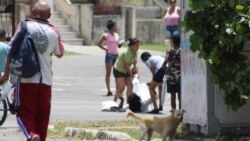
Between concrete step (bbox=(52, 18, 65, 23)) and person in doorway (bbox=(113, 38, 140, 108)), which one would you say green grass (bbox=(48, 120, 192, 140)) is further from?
concrete step (bbox=(52, 18, 65, 23))

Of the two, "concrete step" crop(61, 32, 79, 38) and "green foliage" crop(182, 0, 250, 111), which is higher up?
"green foliage" crop(182, 0, 250, 111)

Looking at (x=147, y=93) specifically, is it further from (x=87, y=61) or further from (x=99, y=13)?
(x=99, y=13)

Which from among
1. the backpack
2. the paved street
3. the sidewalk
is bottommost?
the sidewalk

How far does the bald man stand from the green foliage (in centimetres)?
190

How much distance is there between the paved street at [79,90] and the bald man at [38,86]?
130 inches

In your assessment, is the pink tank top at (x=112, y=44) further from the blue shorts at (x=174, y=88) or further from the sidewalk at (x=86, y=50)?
the sidewalk at (x=86, y=50)

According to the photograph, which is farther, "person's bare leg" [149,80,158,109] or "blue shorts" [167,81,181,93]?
"person's bare leg" [149,80,158,109]

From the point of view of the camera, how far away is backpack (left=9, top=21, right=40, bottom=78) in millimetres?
10359

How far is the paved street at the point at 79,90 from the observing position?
56.6 ft

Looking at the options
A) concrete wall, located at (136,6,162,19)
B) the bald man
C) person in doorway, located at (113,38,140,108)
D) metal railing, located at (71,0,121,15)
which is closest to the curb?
the bald man

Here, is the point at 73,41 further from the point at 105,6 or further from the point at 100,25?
the point at 105,6

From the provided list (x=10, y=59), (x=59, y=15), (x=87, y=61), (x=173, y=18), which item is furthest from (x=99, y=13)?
(x=10, y=59)

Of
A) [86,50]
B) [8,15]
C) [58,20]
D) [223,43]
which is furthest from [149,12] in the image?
[223,43]

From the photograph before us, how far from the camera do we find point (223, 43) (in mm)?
11164
